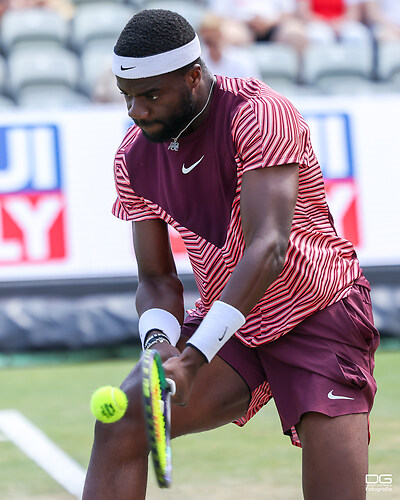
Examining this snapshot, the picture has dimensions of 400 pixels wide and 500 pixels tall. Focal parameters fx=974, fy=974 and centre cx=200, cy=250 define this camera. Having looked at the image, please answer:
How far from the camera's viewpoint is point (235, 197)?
10.3 feet

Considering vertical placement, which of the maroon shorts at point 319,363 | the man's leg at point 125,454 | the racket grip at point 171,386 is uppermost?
the racket grip at point 171,386

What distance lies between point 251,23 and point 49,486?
730 centimetres

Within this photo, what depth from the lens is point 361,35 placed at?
11156 millimetres

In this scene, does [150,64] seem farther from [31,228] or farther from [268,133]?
[31,228]

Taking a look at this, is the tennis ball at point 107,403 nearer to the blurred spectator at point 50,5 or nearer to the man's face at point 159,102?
the man's face at point 159,102

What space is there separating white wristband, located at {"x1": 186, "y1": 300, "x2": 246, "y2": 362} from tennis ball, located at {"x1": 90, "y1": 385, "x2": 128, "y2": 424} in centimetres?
25

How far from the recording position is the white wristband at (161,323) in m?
3.23

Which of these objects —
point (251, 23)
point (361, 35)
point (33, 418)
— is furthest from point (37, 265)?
point (361, 35)

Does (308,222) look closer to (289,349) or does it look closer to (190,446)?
(289,349)

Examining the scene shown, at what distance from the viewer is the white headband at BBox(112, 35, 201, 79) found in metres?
2.88

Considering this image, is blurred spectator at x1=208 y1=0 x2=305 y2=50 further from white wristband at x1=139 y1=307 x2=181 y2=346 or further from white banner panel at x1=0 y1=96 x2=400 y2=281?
white wristband at x1=139 y1=307 x2=181 y2=346

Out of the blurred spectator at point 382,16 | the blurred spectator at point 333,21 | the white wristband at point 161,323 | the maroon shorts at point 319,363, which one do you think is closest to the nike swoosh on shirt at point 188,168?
the white wristband at point 161,323
